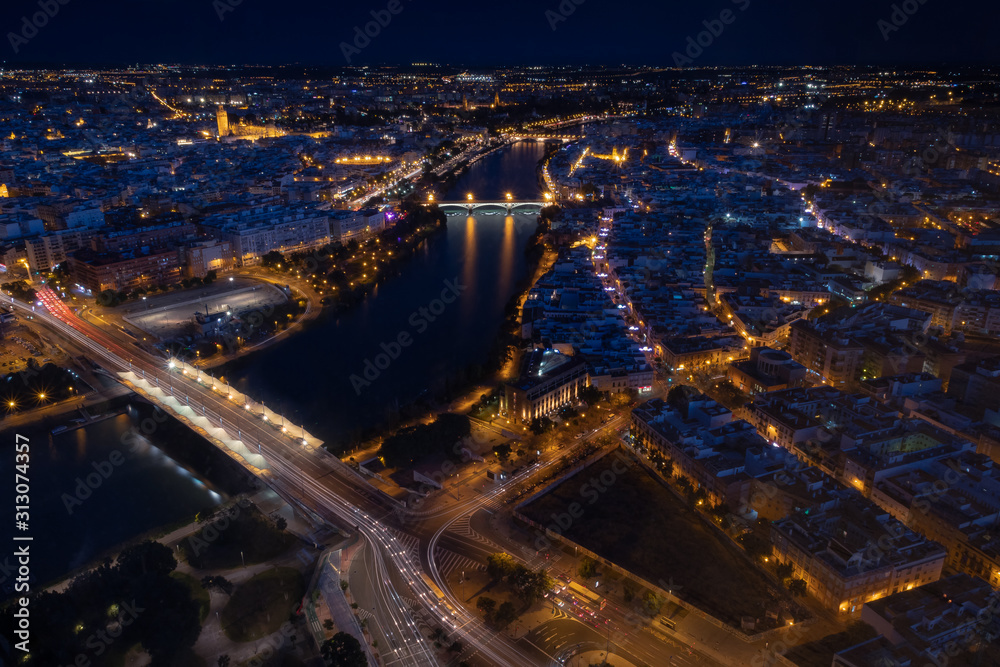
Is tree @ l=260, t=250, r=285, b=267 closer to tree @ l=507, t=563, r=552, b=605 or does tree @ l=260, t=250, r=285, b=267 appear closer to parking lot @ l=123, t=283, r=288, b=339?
parking lot @ l=123, t=283, r=288, b=339

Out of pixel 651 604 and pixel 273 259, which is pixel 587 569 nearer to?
pixel 651 604

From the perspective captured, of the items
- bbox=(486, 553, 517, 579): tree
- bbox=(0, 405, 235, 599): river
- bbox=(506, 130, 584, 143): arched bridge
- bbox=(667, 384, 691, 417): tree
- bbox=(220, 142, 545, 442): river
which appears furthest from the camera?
bbox=(506, 130, 584, 143): arched bridge

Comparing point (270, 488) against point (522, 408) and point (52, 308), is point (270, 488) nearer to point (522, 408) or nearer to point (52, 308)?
point (522, 408)

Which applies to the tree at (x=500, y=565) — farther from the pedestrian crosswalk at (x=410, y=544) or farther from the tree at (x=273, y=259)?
the tree at (x=273, y=259)

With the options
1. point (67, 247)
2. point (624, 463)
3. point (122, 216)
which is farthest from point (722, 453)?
point (122, 216)

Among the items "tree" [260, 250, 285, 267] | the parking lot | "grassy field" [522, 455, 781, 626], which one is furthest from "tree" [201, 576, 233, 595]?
"tree" [260, 250, 285, 267]

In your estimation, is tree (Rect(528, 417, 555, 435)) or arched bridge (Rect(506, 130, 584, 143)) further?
arched bridge (Rect(506, 130, 584, 143))

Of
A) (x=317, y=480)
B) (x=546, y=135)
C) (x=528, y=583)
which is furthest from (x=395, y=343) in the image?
(x=546, y=135)
